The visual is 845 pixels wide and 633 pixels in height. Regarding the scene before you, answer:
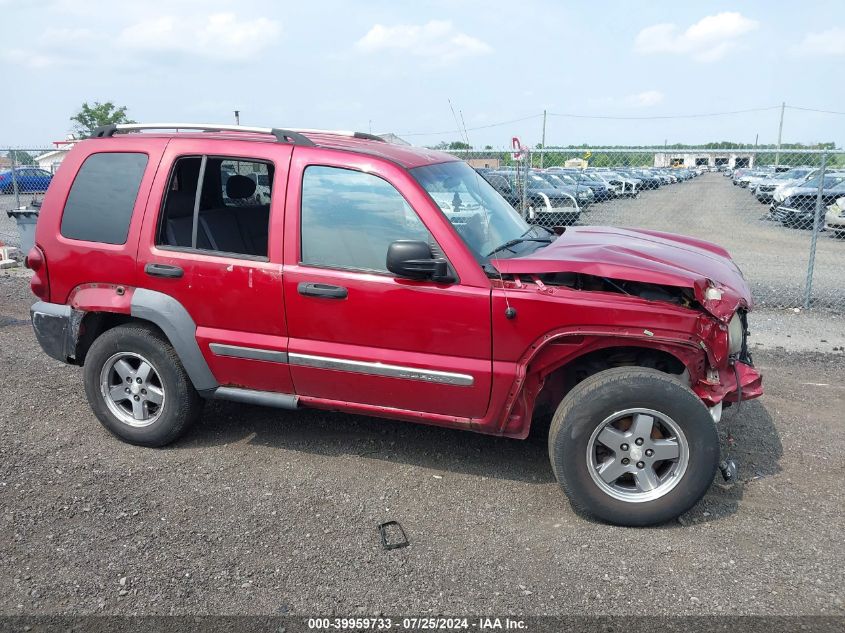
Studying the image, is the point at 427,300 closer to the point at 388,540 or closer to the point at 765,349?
the point at 388,540

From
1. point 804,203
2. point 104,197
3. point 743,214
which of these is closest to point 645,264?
point 104,197

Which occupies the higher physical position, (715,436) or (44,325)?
(44,325)

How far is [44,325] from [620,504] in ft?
12.5

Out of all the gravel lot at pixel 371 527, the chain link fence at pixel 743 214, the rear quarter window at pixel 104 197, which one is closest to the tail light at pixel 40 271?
the rear quarter window at pixel 104 197

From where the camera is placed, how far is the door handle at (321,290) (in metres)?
3.82

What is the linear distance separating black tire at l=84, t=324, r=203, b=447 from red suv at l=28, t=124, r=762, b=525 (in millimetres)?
14

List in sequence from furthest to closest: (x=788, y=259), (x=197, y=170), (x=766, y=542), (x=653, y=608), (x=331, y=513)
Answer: (x=788, y=259)
(x=197, y=170)
(x=331, y=513)
(x=766, y=542)
(x=653, y=608)

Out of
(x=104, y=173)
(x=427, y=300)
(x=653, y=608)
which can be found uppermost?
(x=104, y=173)

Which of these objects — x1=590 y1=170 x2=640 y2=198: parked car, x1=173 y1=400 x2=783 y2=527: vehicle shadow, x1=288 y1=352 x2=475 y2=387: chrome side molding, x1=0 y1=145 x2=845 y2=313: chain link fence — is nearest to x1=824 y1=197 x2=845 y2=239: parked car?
x1=0 y1=145 x2=845 y2=313: chain link fence

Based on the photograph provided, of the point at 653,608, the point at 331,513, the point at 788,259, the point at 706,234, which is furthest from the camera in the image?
the point at 706,234

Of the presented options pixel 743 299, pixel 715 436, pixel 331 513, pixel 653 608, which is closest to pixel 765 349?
pixel 743 299

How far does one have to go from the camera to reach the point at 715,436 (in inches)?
→ 137

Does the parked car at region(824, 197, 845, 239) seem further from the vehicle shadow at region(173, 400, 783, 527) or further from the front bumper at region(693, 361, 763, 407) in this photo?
the front bumper at region(693, 361, 763, 407)

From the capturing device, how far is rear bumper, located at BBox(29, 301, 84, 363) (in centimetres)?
447
